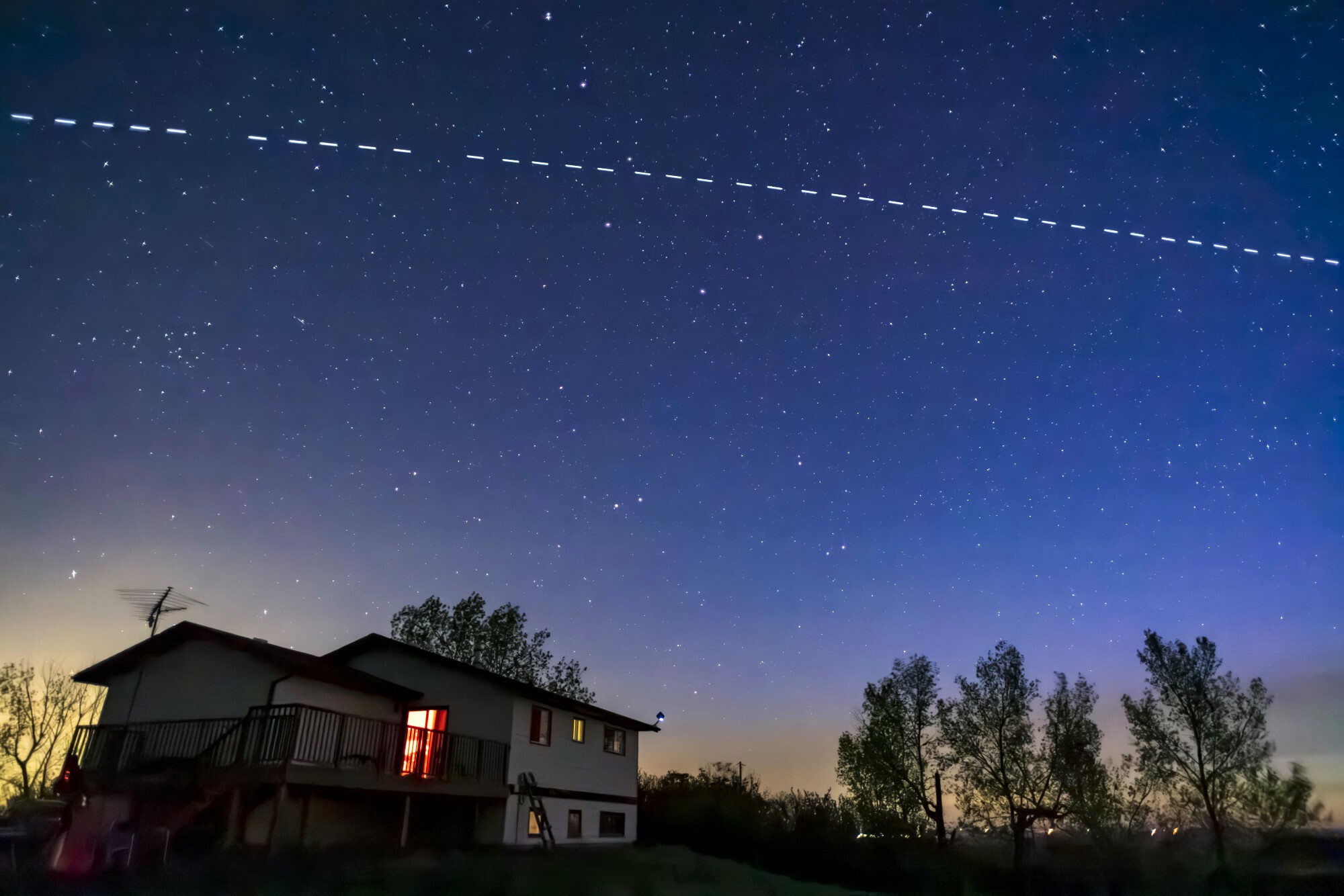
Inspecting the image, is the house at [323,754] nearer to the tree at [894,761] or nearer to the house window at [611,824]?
the house window at [611,824]

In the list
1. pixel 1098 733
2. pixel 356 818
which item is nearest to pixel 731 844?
pixel 356 818

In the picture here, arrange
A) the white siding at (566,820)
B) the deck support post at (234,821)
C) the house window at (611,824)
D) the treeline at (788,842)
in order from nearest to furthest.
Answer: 1. the deck support post at (234,821)
2. the white siding at (566,820)
3. the house window at (611,824)
4. the treeline at (788,842)

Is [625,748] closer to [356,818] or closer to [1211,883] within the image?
[356,818]

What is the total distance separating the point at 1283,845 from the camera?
33.2m

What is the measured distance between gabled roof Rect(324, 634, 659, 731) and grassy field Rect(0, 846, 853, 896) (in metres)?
4.63

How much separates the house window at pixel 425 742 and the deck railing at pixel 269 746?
42 mm

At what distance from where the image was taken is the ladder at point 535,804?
2491 cm

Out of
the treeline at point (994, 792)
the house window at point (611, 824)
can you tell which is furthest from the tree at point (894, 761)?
the house window at point (611, 824)

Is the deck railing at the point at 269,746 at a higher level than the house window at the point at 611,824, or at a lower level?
higher

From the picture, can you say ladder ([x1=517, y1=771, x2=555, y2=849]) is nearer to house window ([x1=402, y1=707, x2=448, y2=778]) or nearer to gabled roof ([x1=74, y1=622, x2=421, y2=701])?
house window ([x1=402, y1=707, x2=448, y2=778])

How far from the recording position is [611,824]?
30062 mm

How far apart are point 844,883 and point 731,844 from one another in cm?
578

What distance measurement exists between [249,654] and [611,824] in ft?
49.2

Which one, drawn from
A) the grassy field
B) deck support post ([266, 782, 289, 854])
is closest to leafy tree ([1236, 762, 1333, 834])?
the grassy field
